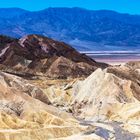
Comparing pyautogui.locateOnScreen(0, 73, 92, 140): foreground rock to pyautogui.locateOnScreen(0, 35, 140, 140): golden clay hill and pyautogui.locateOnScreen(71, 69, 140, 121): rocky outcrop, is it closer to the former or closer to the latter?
pyautogui.locateOnScreen(0, 35, 140, 140): golden clay hill

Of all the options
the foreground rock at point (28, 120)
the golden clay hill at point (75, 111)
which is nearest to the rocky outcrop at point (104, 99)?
the golden clay hill at point (75, 111)

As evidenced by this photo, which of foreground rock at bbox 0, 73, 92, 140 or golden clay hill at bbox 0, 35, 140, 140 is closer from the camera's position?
foreground rock at bbox 0, 73, 92, 140

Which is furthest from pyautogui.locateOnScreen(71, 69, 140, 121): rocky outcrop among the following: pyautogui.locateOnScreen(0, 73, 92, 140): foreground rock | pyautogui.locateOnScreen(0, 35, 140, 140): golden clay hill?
pyautogui.locateOnScreen(0, 73, 92, 140): foreground rock

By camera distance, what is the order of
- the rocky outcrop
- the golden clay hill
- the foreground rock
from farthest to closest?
the rocky outcrop, the golden clay hill, the foreground rock

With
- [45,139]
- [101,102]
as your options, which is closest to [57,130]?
[45,139]

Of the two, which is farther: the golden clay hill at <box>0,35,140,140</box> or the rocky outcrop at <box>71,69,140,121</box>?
the rocky outcrop at <box>71,69,140,121</box>

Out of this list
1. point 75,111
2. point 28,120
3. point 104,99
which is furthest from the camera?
point 75,111

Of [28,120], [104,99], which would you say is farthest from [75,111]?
[28,120]

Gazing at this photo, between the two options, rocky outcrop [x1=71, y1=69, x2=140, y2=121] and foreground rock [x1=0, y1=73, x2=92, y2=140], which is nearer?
foreground rock [x1=0, y1=73, x2=92, y2=140]

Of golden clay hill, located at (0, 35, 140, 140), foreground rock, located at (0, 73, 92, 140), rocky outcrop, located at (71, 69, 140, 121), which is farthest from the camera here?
rocky outcrop, located at (71, 69, 140, 121)

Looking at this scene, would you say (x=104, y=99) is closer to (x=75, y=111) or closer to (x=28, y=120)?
(x=75, y=111)

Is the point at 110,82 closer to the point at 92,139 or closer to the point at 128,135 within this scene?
the point at 128,135
